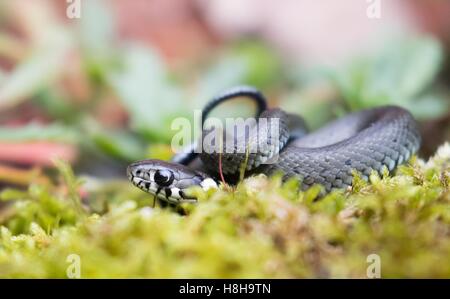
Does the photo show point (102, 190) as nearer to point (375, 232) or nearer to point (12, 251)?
point (12, 251)

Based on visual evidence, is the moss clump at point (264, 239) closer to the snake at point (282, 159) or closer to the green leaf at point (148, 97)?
the snake at point (282, 159)

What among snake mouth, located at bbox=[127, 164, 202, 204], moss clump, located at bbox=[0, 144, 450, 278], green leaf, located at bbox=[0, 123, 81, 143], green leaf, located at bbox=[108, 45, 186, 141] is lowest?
moss clump, located at bbox=[0, 144, 450, 278]

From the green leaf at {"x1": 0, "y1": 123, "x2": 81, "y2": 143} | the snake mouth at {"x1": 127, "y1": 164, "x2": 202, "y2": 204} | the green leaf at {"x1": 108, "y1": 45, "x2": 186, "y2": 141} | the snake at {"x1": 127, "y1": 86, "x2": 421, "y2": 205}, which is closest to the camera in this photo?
the snake at {"x1": 127, "y1": 86, "x2": 421, "y2": 205}

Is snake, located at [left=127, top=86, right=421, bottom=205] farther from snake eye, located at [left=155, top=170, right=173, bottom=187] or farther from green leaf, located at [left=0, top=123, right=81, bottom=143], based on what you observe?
green leaf, located at [left=0, top=123, right=81, bottom=143]

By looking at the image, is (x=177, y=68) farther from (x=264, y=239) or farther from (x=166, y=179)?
(x=264, y=239)

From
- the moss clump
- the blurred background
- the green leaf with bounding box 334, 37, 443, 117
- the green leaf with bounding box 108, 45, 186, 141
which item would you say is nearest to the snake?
the moss clump

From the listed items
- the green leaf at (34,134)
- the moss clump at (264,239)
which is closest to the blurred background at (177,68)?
the green leaf at (34,134)

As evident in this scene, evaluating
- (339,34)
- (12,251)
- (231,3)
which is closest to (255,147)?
(12,251)

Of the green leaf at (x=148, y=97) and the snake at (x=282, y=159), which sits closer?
the snake at (x=282, y=159)

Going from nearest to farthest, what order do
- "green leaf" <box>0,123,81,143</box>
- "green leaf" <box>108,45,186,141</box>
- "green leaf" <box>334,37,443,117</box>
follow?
"green leaf" <box>0,123,81,143</box>, "green leaf" <box>334,37,443,117</box>, "green leaf" <box>108,45,186,141</box>
